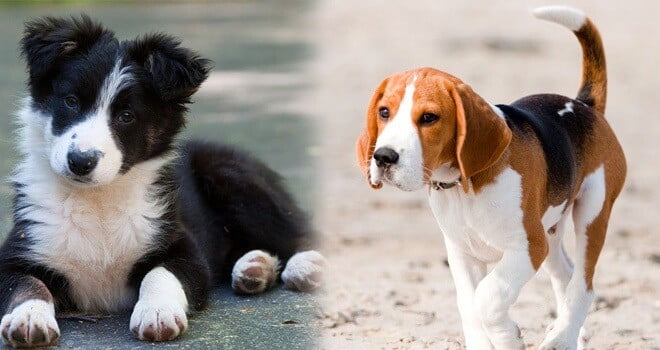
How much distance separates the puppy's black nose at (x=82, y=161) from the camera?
4004 mm

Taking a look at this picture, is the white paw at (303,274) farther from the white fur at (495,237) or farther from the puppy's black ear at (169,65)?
the white fur at (495,237)

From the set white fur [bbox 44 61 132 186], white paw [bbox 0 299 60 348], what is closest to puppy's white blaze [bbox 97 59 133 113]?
white fur [bbox 44 61 132 186]

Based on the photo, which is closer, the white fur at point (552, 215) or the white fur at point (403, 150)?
the white fur at point (403, 150)

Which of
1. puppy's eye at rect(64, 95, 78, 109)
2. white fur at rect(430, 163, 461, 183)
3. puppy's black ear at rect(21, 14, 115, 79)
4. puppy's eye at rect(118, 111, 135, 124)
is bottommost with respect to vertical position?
white fur at rect(430, 163, 461, 183)

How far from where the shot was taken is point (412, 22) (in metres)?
15.2

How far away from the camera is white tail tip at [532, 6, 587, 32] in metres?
4.29

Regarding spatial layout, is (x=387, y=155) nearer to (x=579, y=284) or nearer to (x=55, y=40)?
(x=579, y=284)

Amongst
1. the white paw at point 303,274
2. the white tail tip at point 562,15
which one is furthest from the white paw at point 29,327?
the white tail tip at point 562,15

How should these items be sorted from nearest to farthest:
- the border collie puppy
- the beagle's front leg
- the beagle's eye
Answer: the beagle's eye < the beagle's front leg < the border collie puppy

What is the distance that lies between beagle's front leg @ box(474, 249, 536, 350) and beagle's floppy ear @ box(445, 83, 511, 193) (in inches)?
14.3

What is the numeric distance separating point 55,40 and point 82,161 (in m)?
0.63

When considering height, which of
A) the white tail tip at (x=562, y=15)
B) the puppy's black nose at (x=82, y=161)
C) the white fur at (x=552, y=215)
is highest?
the white tail tip at (x=562, y=15)

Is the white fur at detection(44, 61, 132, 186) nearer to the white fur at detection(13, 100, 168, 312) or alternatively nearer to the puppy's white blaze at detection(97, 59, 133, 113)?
the puppy's white blaze at detection(97, 59, 133, 113)

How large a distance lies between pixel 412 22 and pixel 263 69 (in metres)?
3.74
